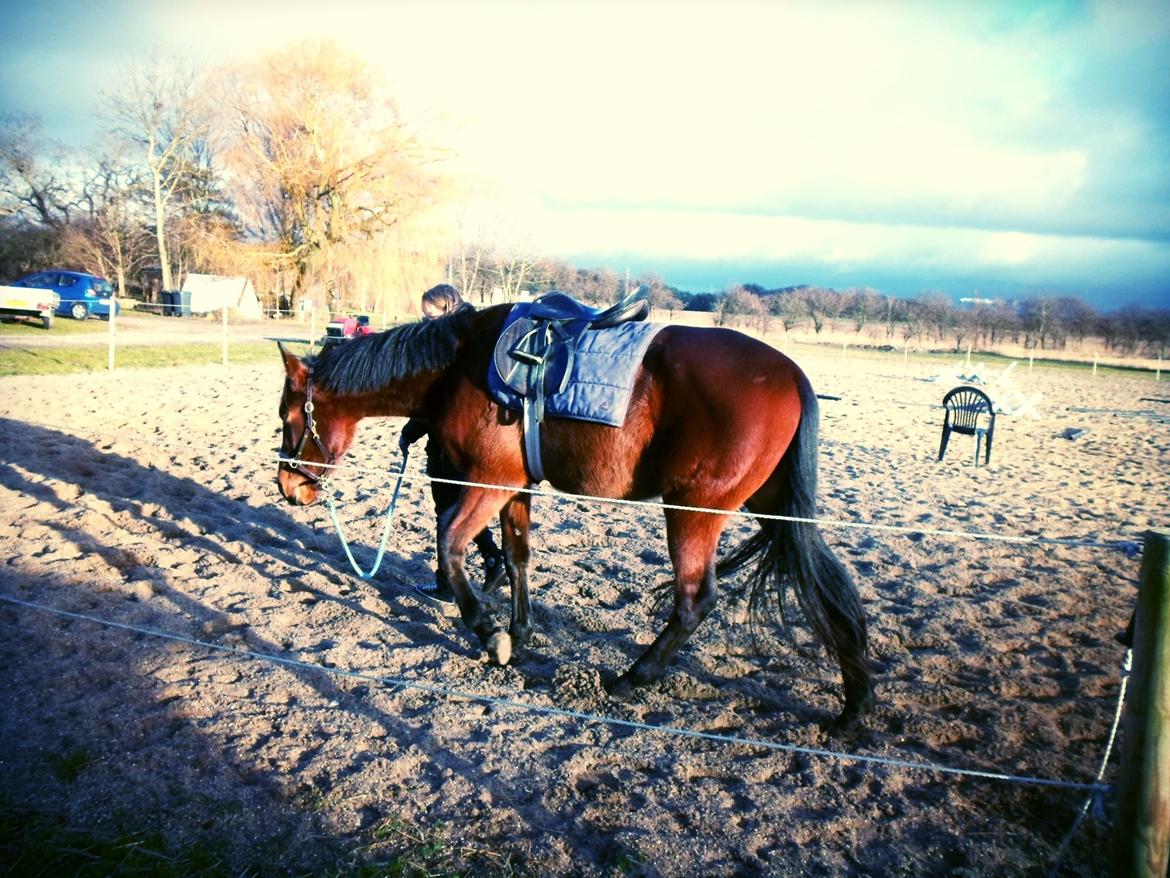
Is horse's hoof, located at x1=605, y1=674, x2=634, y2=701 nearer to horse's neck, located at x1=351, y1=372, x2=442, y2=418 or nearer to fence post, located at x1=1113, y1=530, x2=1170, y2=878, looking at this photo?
horse's neck, located at x1=351, y1=372, x2=442, y2=418

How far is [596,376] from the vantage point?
3.44 meters

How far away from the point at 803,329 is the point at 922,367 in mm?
22953

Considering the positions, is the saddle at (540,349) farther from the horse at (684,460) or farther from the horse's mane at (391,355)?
the horse's mane at (391,355)

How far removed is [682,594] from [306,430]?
2.29 metres

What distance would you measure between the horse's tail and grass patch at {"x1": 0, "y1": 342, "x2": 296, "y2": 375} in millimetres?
13356

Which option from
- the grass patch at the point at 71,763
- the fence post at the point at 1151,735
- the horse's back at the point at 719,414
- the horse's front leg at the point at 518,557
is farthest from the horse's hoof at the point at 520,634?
the fence post at the point at 1151,735

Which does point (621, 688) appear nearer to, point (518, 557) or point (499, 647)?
point (499, 647)

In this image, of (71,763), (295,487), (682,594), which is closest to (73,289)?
(295,487)

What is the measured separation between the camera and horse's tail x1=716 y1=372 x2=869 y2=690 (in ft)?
10.9

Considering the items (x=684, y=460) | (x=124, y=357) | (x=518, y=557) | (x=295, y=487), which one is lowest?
(x=518, y=557)

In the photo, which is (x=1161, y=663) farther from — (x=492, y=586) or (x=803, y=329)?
(x=803, y=329)

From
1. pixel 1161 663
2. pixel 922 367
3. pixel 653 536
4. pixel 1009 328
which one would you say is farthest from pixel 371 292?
pixel 1009 328

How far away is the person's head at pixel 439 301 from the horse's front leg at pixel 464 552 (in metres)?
1.60

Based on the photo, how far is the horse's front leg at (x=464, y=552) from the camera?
3676mm
